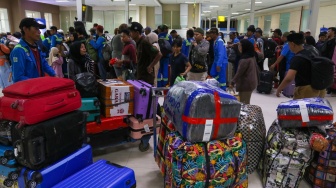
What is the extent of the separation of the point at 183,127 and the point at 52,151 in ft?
2.89

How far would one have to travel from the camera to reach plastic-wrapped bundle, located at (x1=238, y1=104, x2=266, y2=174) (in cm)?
236

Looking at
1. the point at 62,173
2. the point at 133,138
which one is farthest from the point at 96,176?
the point at 133,138

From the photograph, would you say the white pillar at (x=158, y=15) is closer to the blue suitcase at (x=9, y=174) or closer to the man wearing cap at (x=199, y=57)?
the man wearing cap at (x=199, y=57)

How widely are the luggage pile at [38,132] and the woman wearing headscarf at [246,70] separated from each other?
2148 mm

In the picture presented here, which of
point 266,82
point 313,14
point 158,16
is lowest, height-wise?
point 266,82

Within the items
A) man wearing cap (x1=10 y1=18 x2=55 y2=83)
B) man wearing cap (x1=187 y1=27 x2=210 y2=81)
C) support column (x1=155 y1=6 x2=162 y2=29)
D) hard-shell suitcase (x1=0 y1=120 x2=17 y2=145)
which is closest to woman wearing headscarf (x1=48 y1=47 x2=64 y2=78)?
man wearing cap (x1=187 y1=27 x2=210 y2=81)

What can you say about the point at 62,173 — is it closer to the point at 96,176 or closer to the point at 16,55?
the point at 96,176

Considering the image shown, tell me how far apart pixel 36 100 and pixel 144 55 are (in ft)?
7.08

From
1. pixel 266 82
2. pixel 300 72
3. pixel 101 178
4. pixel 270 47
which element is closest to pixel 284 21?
pixel 270 47

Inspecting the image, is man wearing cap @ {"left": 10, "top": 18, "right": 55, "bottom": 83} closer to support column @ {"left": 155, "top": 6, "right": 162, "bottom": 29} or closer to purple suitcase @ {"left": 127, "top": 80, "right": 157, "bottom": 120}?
purple suitcase @ {"left": 127, "top": 80, "right": 157, "bottom": 120}

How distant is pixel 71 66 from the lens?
3531 millimetres

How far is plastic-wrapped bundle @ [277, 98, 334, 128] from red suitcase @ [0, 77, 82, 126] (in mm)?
1726

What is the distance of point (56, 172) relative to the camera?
5.69ft

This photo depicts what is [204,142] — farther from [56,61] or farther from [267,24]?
[267,24]
